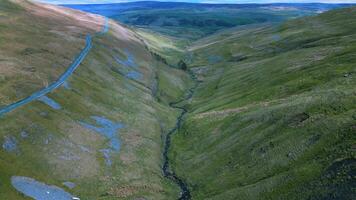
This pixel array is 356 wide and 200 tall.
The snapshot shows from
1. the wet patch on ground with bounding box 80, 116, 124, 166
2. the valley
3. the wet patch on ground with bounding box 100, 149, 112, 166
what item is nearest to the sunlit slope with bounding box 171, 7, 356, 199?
the valley

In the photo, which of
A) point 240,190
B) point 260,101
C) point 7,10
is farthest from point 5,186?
point 7,10

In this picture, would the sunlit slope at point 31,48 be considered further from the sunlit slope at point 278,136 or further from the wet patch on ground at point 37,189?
the sunlit slope at point 278,136

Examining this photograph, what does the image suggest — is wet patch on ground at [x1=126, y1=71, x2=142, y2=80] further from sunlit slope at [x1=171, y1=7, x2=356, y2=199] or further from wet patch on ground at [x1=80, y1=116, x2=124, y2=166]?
wet patch on ground at [x1=80, y1=116, x2=124, y2=166]

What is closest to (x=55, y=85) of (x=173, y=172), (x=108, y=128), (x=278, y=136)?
(x=108, y=128)

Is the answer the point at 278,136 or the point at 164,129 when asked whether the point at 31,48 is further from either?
the point at 278,136

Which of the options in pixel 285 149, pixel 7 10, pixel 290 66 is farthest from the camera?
pixel 7 10

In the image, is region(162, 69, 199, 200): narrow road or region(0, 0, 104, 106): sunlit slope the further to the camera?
region(0, 0, 104, 106): sunlit slope

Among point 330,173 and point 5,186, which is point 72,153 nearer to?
point 5,186
